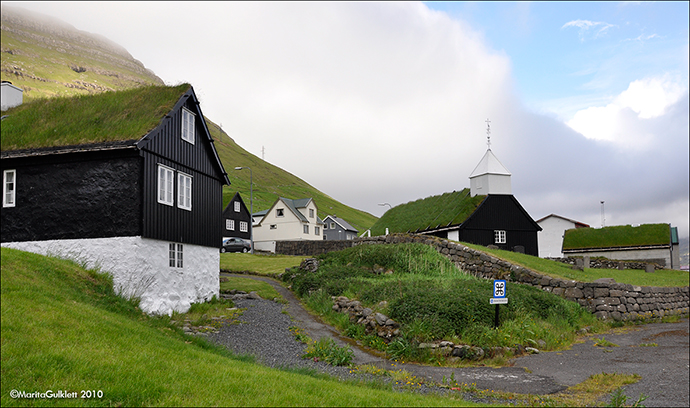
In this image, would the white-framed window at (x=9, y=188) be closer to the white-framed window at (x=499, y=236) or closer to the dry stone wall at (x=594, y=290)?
the dry stone wall at (x=594, y=290)

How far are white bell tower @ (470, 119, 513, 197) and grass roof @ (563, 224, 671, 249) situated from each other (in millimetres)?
15357

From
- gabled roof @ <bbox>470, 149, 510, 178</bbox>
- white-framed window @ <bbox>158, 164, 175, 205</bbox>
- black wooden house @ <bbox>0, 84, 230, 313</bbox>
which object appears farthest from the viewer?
gabled roof @ <bbox>470, 149, 510, 178</bbox>

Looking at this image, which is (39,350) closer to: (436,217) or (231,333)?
(231,333)

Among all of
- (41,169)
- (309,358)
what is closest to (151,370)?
(309,358)

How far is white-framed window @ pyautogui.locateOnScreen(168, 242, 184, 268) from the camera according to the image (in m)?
19.4

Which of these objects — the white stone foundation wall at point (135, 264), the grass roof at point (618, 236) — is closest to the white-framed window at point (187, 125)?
the white stone foundation wall at point (135, 264)

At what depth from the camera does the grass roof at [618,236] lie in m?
45.9

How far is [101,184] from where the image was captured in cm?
1781

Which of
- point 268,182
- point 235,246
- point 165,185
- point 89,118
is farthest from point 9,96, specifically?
point 268,182

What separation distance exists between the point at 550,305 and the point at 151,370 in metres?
17.0

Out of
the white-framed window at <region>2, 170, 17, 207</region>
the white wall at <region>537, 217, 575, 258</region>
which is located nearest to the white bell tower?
the white wall at <region>537, 217, 575, 258</region>

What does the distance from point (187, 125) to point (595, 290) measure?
68.6 ft

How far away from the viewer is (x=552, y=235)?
64.0 metres

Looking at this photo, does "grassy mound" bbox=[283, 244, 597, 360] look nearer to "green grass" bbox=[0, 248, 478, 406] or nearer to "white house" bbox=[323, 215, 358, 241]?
"green grass" bbox=[0, 248, 478, 406]
